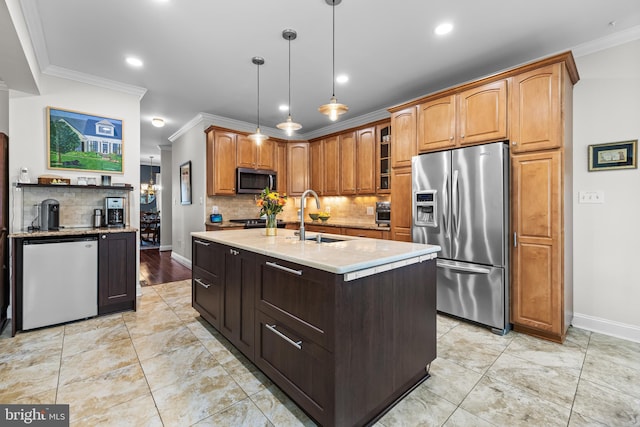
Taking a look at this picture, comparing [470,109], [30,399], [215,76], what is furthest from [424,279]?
[215,76]

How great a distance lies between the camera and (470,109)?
3.00 metres

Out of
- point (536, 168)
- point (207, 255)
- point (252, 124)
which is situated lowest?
point (207, 255)

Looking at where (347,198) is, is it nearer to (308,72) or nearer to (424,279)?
(308,72)

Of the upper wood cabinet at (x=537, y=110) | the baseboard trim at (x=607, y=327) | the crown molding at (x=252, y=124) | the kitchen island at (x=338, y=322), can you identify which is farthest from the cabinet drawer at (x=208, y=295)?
the baseboard trim at (x=607, y=327)

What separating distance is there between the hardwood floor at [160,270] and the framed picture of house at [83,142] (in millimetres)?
1833

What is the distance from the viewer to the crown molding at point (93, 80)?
3.30 m

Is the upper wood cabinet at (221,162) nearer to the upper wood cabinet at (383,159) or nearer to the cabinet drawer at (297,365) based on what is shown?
the upper wood cabinet at (383,159)

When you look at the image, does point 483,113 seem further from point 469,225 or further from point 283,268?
point 283,268

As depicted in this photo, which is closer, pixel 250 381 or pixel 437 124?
pixel 250 381

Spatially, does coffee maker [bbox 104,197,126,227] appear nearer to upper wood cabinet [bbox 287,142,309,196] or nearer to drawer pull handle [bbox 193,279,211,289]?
drawer pull handle [bbox 193,279,211,289]

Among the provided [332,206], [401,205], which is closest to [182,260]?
[332,206]

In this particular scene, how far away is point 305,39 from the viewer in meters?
2.77

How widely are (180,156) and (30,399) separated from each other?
516 centimetres

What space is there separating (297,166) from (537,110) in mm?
3901
